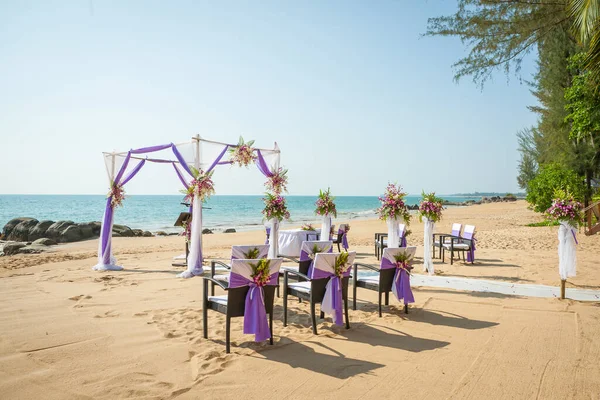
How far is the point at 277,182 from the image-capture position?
32.0 ft

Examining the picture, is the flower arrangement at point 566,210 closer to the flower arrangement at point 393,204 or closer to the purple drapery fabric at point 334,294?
the flower arrangement at point 393,204

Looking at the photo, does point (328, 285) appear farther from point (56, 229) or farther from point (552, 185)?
point (56, 229)

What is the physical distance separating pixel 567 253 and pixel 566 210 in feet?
2.28

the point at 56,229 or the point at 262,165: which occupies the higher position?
the point at 262,165

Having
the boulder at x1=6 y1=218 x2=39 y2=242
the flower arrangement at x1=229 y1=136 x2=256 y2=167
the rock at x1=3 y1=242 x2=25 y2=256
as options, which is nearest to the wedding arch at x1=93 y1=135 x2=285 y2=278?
the flower arrangement at x1=229 y1=136 x2=256 y2=167

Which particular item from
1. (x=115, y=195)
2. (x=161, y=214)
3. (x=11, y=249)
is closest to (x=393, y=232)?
(x=115, y=195)

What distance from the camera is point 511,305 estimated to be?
5883 mm

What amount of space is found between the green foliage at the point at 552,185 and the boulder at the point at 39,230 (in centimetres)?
2437

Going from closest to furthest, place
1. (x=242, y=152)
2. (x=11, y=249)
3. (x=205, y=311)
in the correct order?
(x=205, y=311) → (x=242, y=152) → (x=11, y=249)

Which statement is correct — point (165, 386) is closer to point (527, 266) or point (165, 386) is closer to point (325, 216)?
point (325, 216)

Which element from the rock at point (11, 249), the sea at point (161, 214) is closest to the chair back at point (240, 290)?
the sea at point (161, 214)

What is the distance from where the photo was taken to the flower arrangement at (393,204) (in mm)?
8156

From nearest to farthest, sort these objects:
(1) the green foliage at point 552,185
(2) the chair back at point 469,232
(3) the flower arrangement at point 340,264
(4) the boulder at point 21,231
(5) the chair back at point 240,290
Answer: (5) the chair back at point 240,290
(3) the flower arrangement at point 340,264
(2) the chair back at point 469,232
(1) the green foliage at point 552,185
(4) the boulder at point 21,231

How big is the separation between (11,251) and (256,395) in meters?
15.1
